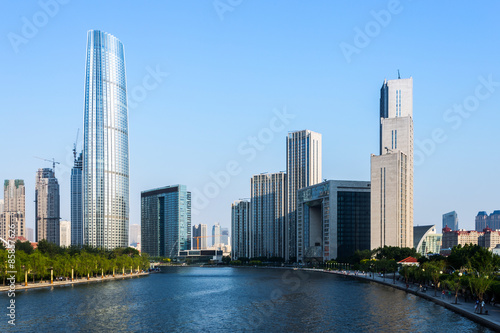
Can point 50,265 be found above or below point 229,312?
above

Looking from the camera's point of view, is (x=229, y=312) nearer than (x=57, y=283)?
Yes

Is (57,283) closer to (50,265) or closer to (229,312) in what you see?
(50,265)

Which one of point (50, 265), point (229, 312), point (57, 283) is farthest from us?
point (50, 265)

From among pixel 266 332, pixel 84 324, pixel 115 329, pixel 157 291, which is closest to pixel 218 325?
pixel 266 332

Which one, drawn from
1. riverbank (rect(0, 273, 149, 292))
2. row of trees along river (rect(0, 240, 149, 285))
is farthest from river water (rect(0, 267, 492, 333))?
row of trees along river (rect(0, 240, 149, 285))

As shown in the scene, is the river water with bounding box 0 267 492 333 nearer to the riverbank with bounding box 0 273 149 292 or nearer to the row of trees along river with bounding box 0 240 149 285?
the riverbank with bounding box 0 273 149 292

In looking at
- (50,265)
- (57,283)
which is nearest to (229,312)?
(57,283)

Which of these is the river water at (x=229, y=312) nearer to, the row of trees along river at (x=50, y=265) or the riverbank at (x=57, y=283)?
the riverbank at (x=57, y=283)

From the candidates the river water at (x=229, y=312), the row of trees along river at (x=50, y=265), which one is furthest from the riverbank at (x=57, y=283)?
the river water at (x=229, y=312)

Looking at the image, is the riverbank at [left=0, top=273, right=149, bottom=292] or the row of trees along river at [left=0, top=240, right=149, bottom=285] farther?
the row of trees along river at [left=0, top=240, right=149, bottom=285]
